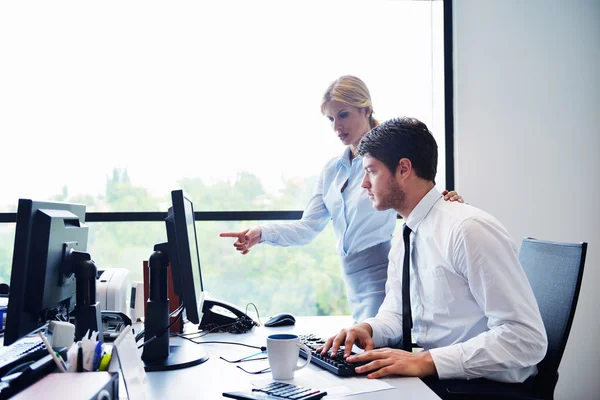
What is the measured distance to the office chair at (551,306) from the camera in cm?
121

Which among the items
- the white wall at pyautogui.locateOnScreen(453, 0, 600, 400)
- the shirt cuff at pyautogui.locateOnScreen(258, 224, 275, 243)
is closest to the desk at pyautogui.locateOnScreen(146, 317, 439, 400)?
the shirt cuff at pyautogui.locateOnScreen(258, 224, 275, 243)

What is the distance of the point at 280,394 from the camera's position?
104cm

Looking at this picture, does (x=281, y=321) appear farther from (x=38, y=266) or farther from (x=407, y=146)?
(x=38, y=266)

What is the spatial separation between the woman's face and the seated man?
562 millimetres

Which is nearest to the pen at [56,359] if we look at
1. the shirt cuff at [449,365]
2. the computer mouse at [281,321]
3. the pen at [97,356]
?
the pen at [97,356]

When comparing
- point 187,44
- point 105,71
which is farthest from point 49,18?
point 187,44

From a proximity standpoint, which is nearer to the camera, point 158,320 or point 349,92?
point 158,320

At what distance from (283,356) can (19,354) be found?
577 millimetres

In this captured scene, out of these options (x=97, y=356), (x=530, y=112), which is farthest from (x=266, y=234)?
(x=530, y=112)

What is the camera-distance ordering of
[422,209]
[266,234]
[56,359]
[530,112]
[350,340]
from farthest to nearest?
[530,112] < [266,234] < [422,209] < [350,340] < [56,359]

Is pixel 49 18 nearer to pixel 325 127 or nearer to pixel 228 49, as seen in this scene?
pixel 228 49

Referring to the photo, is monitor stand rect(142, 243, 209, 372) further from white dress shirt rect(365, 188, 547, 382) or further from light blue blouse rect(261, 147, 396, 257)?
light blue blouse rect(261, 147, 396, 257)

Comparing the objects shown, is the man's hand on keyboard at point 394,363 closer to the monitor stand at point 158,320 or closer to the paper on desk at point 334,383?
the paper on desk at point 334,383

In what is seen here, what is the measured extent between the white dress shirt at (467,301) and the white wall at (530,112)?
1403mm
